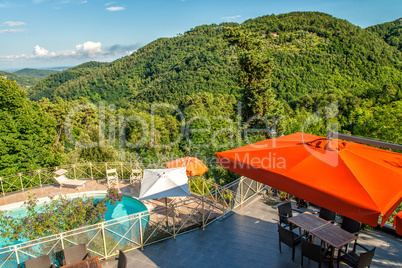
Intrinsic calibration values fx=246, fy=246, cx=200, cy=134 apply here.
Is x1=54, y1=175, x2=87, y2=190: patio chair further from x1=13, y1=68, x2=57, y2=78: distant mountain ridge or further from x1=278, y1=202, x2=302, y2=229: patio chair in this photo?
x1=13, y1=68, x2=57, y2=78: distant mountain ridge

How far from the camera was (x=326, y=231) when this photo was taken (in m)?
4.24

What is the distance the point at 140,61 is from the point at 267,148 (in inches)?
3109

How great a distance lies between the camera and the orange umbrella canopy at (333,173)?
265 centimetres

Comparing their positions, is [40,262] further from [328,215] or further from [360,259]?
[328,215]

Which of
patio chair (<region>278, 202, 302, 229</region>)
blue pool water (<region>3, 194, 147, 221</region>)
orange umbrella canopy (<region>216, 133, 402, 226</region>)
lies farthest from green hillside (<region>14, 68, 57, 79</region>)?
orange umbrella canopy (<region>216, 133, 402, 226</region>)

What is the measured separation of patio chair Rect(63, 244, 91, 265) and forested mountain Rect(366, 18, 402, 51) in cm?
7124

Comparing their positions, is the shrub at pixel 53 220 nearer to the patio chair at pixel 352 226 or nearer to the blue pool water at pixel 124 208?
the blue pool water at pixel 124 208

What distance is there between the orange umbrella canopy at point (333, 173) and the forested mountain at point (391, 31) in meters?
68.6

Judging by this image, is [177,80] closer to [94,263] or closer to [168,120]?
[168,120]

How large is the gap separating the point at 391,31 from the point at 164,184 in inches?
2968

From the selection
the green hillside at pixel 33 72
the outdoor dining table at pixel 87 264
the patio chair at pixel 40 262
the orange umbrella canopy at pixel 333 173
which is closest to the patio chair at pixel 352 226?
the orange umbrella canopy at pixel 333 173

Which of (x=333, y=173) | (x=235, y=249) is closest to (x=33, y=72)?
(x=235, y=249)

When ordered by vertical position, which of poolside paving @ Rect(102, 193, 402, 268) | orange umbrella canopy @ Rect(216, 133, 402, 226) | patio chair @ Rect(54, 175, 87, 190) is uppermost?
orange umbrella canopy @ Rect(216, 133, 402, 226)

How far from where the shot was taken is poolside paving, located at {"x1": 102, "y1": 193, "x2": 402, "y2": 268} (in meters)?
4.52
